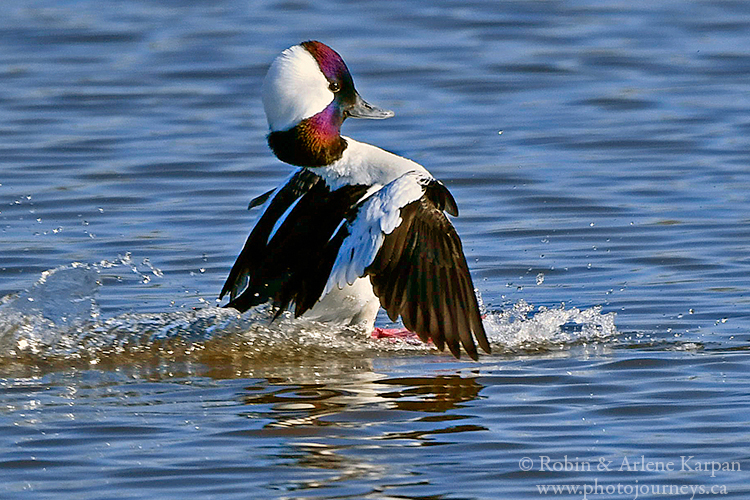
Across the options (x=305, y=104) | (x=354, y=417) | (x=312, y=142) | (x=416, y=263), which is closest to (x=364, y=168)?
(x=312, y=142)

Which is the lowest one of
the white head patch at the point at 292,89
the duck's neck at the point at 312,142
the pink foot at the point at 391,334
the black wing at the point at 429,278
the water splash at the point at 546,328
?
the pink foot at the point at 391,334

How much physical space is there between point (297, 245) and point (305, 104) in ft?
2.13

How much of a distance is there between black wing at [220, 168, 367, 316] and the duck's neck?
0.16 m

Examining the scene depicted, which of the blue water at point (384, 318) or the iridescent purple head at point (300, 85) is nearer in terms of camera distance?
the blue water at point (384, 318)

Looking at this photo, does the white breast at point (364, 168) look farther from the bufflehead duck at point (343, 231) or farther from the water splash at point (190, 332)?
the water splash at point (190, 332)

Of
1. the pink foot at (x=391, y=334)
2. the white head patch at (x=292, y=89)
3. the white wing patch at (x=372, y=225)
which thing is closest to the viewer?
the white wing patch at (x=372, y=225)

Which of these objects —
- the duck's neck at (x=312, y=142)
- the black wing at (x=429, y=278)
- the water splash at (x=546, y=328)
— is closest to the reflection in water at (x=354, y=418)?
the black wing at (x=429, y=278)

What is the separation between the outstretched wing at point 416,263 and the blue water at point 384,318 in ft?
0.75

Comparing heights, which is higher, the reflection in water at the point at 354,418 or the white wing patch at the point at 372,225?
the white wing patch at the point at 372,225

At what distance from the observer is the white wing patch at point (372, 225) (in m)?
6.54

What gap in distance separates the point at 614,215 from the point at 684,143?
6.73 ft

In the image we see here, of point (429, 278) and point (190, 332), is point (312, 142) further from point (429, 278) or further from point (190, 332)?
point (190, 332)

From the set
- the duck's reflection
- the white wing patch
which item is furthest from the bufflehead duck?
the duck's reflection

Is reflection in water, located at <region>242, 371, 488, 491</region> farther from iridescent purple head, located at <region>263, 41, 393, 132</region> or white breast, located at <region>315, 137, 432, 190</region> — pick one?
iridescent purple head, located at <region>263, 41, 393, 132</region>
